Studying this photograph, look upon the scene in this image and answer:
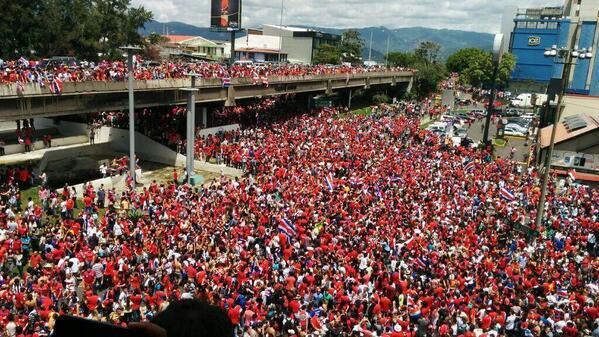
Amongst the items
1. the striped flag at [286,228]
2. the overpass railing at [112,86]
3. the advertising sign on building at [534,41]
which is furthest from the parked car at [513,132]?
the advertising sign on building at [534,41]

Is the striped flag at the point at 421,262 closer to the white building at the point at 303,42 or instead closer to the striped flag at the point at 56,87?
the striped flag at the point at 56,87

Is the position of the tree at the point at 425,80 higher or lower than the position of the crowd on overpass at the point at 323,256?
higher

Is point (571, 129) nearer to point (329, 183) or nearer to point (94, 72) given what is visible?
point (329, 183)

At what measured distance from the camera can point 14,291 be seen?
1320 centimetres

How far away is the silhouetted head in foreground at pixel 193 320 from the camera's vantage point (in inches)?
74.3

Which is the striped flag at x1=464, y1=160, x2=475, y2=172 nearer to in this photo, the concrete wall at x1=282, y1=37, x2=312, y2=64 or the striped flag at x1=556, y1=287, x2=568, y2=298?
the striped flag at x1=556, y1=287, x2=568, y2=298

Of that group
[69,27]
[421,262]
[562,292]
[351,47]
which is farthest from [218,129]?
[351,47]

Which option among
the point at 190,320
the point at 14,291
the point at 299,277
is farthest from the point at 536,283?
the point at 190,320

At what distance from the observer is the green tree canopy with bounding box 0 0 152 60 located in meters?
52.6

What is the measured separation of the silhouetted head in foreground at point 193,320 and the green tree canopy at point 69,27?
2288 inches

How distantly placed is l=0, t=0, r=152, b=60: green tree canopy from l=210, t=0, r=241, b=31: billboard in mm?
15362

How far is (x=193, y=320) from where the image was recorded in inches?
75.5

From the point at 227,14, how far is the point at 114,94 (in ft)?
104

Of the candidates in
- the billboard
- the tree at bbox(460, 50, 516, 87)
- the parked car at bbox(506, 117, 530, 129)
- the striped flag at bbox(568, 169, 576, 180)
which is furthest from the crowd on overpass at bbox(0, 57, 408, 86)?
the tree at bbox(460, 50, 516, 87)
